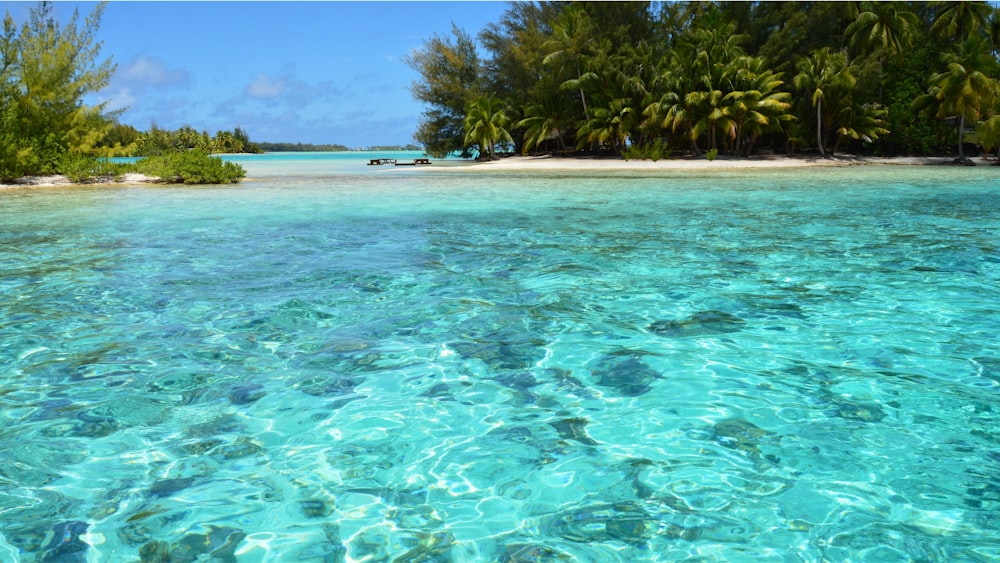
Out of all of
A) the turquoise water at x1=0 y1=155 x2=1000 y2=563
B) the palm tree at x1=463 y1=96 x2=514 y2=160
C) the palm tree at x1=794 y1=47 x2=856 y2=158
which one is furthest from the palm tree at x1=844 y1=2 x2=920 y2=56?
the turquoise water at x1=0 y1=155 x2=1000 y2=563

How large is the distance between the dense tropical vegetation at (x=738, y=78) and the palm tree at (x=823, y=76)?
0.10 m

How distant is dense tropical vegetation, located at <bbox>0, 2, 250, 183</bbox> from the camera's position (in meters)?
26.0

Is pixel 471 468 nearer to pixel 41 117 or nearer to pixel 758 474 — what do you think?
pixel 758 474

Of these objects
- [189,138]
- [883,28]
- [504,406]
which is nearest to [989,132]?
[883,28]

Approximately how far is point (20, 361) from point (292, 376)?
2275 millimetres

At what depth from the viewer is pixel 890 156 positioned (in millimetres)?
44812

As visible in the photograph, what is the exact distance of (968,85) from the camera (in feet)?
115

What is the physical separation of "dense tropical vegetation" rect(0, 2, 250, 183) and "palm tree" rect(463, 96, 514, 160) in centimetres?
1859

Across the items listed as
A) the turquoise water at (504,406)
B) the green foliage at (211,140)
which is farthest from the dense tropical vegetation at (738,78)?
the green foliage at (211,140)

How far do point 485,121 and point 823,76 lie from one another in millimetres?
20355

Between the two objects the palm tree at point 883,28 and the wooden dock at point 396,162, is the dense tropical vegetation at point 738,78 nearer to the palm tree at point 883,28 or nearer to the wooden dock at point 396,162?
the palm tree at point 883,28

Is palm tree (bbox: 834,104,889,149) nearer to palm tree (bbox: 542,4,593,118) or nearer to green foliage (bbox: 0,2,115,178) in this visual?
palm tree (bbox: 542,4,593,118)

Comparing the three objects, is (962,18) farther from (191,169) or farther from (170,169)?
(170,169)

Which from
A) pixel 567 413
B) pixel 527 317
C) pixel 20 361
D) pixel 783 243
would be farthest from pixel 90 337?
pixel 783 243
